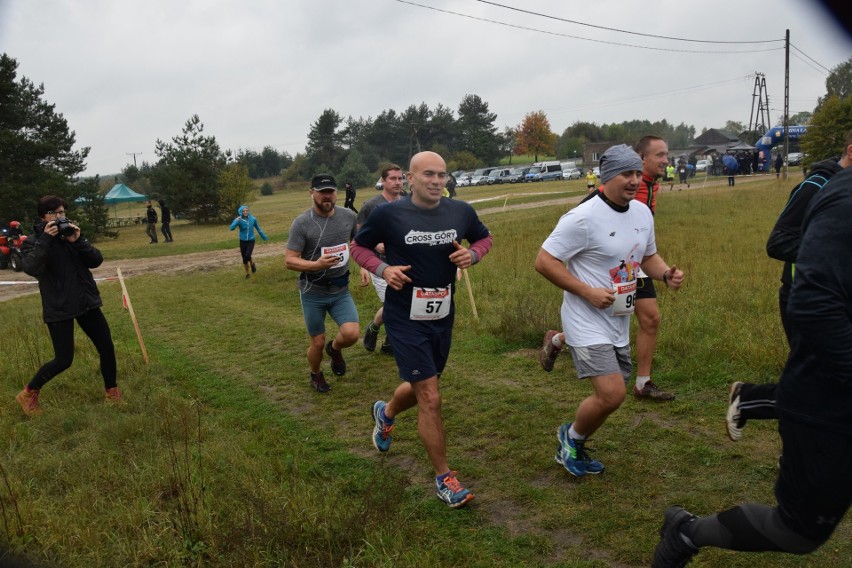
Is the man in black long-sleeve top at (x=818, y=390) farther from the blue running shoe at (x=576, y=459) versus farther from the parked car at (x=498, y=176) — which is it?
the parked car at (x=498, y=176)

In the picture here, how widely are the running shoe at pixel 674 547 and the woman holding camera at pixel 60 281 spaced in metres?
5.26

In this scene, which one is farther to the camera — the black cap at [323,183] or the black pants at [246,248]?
the black pants at [246,248]

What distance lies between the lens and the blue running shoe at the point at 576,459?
4234 mm

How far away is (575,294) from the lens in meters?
4.04

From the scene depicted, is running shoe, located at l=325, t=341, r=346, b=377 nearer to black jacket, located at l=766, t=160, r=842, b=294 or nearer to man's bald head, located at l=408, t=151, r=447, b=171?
man's bald head, located at l=408, t=151, r=447, b=171

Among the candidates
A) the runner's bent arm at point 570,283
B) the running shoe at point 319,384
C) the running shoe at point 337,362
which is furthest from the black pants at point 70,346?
the runner's bent arm at point 570,283

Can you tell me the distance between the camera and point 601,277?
4094 millimetres

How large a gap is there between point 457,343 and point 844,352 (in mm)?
6058

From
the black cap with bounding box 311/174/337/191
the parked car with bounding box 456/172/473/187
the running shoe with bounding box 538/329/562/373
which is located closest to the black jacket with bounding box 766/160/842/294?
the running shoe with bounding box 538/329/562/373

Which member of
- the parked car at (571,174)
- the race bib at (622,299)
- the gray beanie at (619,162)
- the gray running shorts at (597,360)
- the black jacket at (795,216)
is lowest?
the gray running shorts at (597,360)

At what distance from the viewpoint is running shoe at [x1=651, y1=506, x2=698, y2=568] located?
290cm

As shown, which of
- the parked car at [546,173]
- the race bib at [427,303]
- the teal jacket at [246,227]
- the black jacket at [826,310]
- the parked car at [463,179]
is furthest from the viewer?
the parked car at [463,179]

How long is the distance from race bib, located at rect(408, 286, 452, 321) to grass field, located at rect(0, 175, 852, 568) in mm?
1129

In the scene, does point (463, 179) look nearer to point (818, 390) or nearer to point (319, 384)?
point (319, 384)
